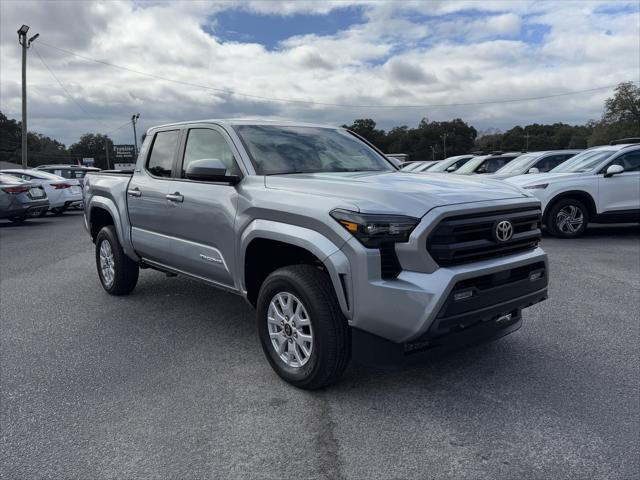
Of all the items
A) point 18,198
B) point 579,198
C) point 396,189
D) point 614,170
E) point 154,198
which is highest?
point 614,170

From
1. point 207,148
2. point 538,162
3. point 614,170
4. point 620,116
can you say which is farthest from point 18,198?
point 620,116

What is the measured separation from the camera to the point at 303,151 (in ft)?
15.8

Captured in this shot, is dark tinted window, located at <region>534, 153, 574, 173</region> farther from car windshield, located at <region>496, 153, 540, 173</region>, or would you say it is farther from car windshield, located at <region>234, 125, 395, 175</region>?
car windshield, located at <region>234, 125, 395, 175</region>

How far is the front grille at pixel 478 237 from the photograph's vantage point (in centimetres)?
335

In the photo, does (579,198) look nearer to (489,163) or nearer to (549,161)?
(549,161)

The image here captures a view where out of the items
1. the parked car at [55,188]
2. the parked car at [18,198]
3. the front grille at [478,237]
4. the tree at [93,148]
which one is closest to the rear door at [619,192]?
the front grille at [478,237]

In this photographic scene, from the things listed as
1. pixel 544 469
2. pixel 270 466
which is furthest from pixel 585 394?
pixel 270 466

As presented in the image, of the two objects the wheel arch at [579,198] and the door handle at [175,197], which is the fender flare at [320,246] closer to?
the door handle at [175,197]

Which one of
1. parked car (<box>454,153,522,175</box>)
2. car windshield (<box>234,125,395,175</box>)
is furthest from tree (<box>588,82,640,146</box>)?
car windshield (<box>234,125,395,175</box>)

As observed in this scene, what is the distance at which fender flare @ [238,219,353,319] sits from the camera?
134 inches

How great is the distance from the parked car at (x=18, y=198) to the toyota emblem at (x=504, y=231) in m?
14.1

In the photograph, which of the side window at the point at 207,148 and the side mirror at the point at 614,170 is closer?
the side window at the point at 207,148

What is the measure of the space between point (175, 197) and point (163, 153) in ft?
2.78

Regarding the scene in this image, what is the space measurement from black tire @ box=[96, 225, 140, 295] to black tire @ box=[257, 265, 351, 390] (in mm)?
3136
